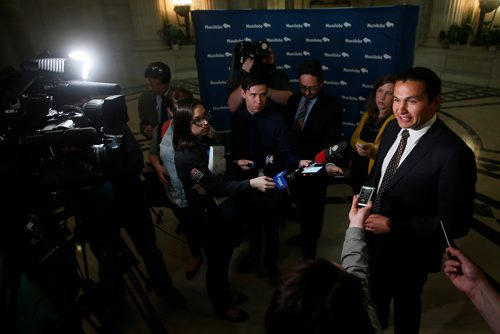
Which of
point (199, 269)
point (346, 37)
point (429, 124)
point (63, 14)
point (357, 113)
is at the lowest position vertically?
point (199, 269)

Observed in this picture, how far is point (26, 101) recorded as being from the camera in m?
1.27

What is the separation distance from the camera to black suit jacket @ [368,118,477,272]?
1.27 meters

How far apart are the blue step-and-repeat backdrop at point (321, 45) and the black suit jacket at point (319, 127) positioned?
1457mm

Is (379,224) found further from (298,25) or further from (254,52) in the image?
(298,25)

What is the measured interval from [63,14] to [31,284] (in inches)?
405

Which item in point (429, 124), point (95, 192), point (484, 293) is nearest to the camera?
point (484, 293)

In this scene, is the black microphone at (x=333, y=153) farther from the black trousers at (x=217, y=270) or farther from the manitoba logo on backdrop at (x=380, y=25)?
the manitoba logo on backdrop at (x=380, y=25)

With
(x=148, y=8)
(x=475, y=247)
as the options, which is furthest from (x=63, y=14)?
(x=475, y=247)

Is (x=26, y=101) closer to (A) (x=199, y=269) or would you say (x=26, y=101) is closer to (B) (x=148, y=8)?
(A) (x=199, y=269)

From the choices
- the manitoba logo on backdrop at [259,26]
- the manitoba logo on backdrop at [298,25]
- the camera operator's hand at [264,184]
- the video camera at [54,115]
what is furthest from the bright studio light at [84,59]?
the manitoba logo on backdrop at [298,25]

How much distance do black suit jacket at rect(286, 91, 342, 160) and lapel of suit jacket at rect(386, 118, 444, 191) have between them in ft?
3.55

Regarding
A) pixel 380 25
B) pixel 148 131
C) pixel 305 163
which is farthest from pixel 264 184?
pixel 380 25

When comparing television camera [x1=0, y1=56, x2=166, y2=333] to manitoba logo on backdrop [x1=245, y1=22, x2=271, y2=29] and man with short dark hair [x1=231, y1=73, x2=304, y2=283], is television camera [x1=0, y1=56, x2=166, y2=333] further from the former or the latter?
manitoba logo on backdrop [x1=245, y1=22, x2=271, y2=29]

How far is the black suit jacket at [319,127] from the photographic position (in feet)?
8.00
